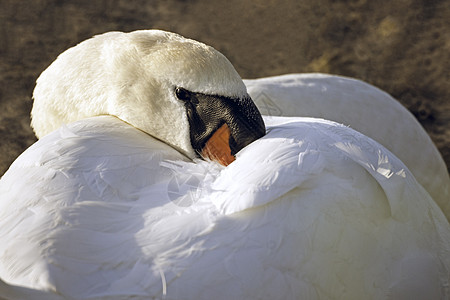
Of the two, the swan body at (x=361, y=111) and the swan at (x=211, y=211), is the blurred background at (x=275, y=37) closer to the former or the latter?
the swan body at (x=361, y=111)

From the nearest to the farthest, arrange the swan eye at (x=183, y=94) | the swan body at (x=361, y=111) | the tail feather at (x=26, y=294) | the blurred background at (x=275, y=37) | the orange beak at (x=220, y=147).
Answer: the tail feather at (x=26, y=294) → the orange beak at (x=220, y=147) → the swan eye at (x=183, y=94) → the swan body at (x=361, y=111) → the blurred background at (x=275, y=37)

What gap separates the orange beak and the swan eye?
0.47 ft

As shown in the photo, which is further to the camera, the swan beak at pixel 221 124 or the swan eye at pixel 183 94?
the swan eye at pixel 183 94

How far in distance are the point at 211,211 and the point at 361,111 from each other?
1.58 metres

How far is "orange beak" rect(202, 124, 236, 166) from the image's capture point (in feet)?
5.71

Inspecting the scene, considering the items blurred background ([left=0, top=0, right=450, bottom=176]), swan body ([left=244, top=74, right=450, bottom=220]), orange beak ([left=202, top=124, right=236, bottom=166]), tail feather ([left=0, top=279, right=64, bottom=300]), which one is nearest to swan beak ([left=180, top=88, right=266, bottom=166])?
orange beak ([left=202, top=124, right=236, bottom=166])

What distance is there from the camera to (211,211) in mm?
1346

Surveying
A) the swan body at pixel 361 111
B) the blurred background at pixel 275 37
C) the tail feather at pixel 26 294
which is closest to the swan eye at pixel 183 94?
the swan body at pixel 361 111

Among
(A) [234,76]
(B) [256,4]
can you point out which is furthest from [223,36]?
(A) [234,76]

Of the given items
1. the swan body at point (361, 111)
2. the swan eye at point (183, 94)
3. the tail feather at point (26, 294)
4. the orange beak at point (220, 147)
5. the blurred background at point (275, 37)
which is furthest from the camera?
the blurred background at point (275, 37)

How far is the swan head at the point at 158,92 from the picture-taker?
1.81m

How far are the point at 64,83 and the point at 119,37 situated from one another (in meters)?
0.25

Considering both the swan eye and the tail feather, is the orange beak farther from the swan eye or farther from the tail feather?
the tail feather

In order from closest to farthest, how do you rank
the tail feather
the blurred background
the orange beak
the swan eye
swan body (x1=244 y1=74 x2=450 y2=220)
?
the tail feather → the orange beak → the swan eye → swan body (x1=244 y1=74 x2=450 y2=220) → the blurred background
